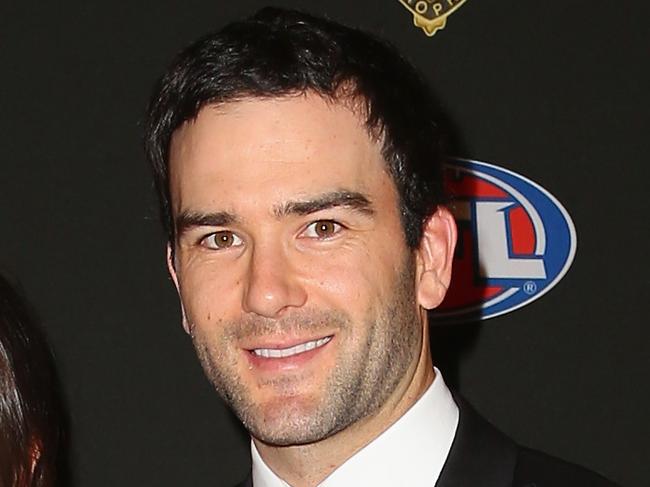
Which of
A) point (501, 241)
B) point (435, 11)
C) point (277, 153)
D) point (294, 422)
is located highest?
point (435, 11)

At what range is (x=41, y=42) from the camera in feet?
8.90

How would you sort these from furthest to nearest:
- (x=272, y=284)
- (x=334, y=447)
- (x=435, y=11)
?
1. (x=435, y=11)
2. (x=334, y=447)
3. (x=272, y=284)

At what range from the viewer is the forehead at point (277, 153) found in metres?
1.59

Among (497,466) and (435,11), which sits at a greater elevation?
(435,11)

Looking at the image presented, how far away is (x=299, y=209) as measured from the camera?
5.17ft

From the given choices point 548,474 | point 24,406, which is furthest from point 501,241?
point 24,406

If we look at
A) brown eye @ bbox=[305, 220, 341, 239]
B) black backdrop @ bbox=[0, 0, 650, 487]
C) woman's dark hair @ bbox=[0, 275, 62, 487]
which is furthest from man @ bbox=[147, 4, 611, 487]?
black backdrop @ bbox=[0, 0, 650, 487]

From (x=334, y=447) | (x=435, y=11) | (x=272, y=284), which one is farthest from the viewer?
(x=435, y=11)

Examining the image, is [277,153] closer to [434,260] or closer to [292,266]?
[292,266]

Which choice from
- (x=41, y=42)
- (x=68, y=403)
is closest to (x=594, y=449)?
(x=68, y=403)

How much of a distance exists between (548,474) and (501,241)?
1.05 m

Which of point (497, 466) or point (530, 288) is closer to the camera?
point (497, 466)

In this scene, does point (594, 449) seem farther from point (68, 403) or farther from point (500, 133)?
point (68, 403)

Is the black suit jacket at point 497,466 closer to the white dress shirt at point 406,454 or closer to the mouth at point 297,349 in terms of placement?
the white dress shirt at point 406,454
